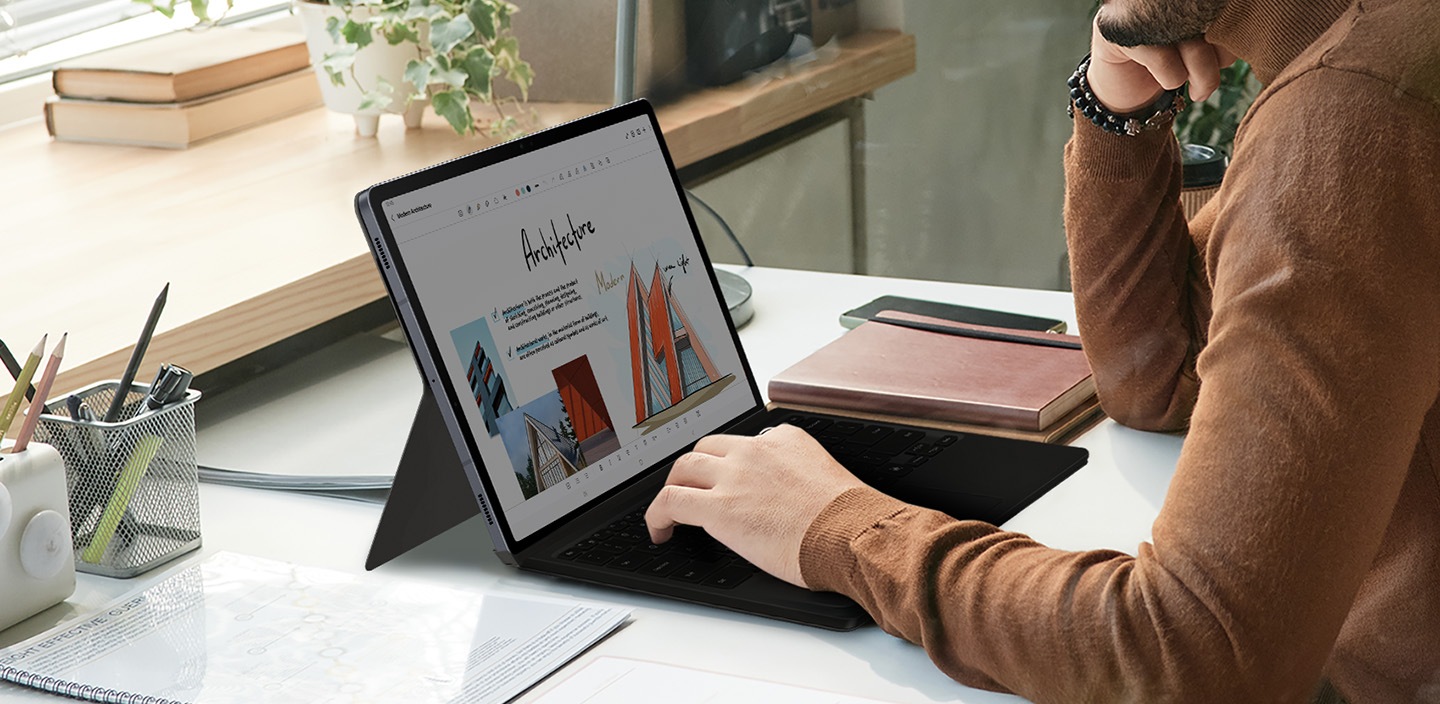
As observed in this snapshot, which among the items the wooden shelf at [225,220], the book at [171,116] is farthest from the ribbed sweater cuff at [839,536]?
the book at [171,116]

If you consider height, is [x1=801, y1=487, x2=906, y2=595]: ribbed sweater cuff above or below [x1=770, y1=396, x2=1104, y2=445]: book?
above

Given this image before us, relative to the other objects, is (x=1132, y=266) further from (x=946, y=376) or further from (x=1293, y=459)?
(x=1293, y=459)

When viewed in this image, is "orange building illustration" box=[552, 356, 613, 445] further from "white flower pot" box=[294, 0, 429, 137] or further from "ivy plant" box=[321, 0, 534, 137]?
"white flower pot" box=[294, 0, 429, 137]

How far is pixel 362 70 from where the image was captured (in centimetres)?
168

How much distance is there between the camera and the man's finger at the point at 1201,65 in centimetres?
80

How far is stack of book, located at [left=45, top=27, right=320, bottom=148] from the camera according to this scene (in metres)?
1.70

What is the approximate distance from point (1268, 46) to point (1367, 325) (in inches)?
5.9

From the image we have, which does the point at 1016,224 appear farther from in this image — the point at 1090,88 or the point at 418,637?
the point at 418,637

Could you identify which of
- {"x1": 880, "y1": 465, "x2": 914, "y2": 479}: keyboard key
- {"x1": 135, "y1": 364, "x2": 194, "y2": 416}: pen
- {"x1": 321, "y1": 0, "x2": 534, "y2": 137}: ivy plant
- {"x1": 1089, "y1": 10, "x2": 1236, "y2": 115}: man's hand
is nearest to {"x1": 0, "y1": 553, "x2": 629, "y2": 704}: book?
{"x1": 135, "y1": 364, "x2": 194, "y2": 416}: pen

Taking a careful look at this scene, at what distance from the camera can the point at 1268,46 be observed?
2.21 feet

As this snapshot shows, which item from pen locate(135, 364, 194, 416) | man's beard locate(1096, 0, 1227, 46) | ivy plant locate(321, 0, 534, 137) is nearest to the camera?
man's beard locate(1096, 0, 1227, 46)

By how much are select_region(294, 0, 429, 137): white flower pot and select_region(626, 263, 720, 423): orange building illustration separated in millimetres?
718

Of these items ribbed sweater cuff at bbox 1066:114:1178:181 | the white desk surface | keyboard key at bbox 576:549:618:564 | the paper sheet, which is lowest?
the white desk surface

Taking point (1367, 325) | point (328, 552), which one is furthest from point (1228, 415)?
point (328, 552)
